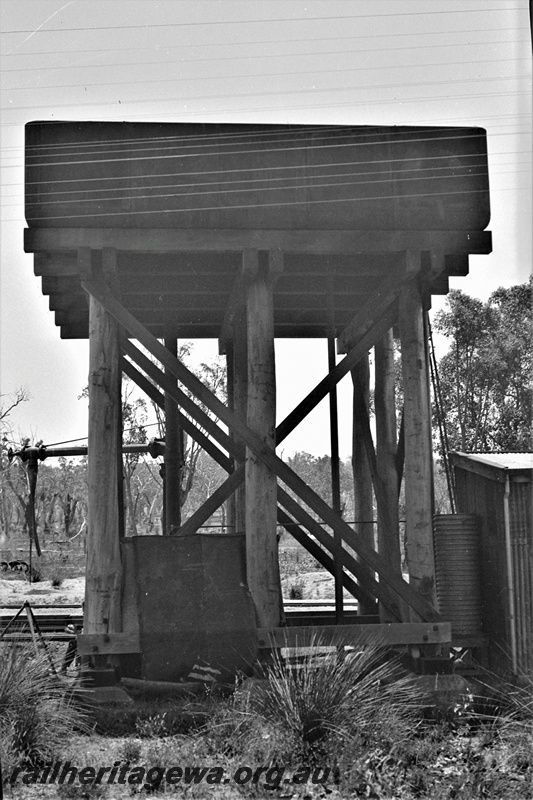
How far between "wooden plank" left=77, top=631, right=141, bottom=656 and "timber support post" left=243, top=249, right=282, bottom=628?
1.26 m

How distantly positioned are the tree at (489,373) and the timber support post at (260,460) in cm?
1835

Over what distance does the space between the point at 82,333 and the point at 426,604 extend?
6593 mm

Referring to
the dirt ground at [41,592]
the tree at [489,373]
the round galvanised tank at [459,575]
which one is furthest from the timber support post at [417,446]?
the tree at [489,373]

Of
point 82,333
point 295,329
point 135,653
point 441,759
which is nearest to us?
point 441,759

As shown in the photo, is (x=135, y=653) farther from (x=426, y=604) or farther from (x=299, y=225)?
(x=299, y=225)

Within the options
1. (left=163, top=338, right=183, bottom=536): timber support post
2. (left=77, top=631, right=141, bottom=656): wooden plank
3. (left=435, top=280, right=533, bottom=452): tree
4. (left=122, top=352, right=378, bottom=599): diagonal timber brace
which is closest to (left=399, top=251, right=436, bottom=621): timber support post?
(left=122, top=352, right=378, bottom=599): diagonal timber brace

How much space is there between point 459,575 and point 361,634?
1883mm

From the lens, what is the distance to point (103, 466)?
32.9ft

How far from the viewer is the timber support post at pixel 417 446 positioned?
10.3 meters

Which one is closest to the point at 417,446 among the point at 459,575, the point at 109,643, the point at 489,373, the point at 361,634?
the point at 459,575

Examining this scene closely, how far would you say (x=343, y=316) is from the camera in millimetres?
13922

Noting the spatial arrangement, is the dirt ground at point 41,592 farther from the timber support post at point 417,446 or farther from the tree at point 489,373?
the timber support post at point 417,446

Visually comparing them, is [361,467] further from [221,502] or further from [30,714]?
[30,714]

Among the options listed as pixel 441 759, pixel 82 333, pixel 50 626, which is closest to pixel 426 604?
pixel 441 759
